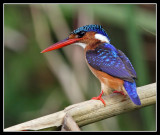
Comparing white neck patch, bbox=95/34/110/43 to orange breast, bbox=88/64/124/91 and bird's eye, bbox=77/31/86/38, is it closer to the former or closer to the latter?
bird's eye, bbox=77/31/86/38

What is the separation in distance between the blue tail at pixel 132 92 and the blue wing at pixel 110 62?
0.12ft

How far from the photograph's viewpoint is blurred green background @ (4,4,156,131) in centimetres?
262

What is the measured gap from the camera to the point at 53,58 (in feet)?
9.23

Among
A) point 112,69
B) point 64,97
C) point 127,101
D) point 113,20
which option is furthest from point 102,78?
point 64,97

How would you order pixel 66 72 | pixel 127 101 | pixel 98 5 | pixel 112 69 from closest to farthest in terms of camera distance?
pixel 127 101 < pixel 112 69 < pixel 98 5 < pixel 66 72

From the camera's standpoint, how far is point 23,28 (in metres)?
3.04

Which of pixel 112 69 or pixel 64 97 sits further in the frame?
pixel 64 97

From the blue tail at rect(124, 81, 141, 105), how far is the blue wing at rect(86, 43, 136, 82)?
0.12 ft

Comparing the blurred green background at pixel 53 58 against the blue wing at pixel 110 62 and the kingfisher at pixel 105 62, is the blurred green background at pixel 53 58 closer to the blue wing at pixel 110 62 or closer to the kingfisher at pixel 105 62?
the kingfisher at pixel 105 62

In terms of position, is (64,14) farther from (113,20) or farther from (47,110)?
(47,110)

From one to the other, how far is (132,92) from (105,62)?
42 cm

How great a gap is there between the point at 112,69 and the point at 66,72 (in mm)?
795

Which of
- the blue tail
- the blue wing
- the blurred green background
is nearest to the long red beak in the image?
the blue wing

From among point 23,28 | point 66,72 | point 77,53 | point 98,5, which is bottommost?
point 66,72
